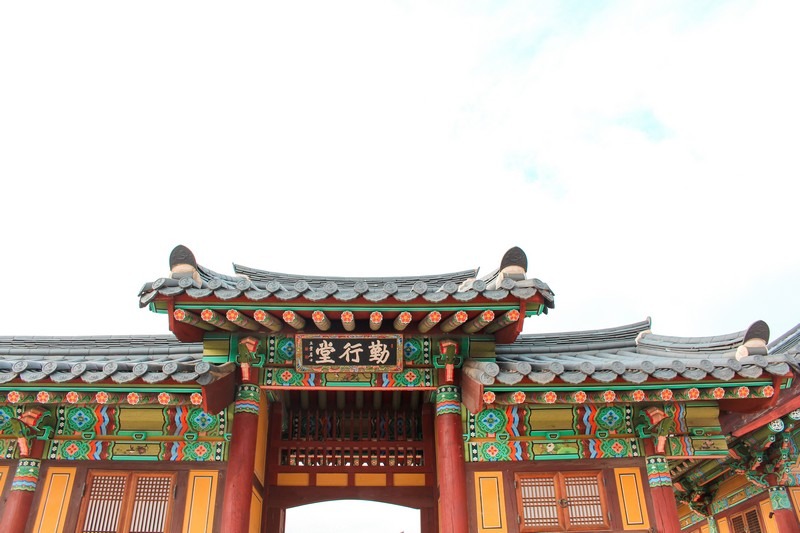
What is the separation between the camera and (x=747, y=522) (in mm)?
12398

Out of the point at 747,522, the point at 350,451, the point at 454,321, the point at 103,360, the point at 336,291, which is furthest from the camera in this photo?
the point at 747,522

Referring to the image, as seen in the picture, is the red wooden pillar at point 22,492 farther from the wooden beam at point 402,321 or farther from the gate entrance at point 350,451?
the wooden beam at point 402,321

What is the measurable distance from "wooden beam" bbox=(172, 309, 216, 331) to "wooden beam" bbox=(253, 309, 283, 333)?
0.85 m

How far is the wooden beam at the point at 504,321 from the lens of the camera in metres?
8.27

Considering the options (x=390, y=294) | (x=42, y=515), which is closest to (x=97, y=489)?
(x=42, y=515)

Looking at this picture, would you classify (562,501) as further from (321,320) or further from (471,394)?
(321,320)

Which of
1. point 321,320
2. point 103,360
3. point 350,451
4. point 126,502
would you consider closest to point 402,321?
point 321,320

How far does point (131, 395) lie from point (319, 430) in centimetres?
362

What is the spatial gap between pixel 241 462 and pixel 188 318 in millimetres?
2079

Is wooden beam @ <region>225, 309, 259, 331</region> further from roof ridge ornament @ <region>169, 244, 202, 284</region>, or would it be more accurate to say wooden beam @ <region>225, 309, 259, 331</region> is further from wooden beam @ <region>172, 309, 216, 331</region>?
roof ridge ornament @ <region>169, 244, 202, 284</region>

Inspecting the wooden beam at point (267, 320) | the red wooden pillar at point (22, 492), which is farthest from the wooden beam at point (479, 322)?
the red wooden pillar at point (22, 492)

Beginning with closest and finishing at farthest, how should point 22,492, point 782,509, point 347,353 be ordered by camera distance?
point 22,492
point 347,353
point 782,509

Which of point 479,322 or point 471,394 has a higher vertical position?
point 479,322

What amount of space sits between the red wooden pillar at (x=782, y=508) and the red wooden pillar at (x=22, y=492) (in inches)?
472
